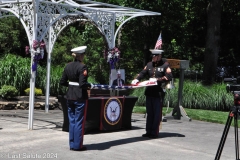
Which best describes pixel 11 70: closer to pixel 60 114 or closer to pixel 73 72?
pixel 60 114

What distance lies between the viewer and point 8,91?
46.3 feet

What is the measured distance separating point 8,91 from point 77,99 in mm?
7020

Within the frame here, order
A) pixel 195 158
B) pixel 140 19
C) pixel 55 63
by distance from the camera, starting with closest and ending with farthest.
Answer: pixel 195 158 < pixel 140 19 < pixel 55 63

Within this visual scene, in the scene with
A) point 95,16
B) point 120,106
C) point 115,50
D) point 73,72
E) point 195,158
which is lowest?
point 195,158

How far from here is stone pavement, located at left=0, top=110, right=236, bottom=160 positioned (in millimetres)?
7477

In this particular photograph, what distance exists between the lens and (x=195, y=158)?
25.1ft

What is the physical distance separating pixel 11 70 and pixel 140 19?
747cm

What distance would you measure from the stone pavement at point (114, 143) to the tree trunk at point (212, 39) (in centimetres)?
927

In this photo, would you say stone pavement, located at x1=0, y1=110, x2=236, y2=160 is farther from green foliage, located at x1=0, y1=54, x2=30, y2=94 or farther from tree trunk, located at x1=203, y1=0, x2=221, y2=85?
tree trunk, located at x1=203, y1=0, x2=221, y2=85

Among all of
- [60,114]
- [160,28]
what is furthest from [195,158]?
[160,28]

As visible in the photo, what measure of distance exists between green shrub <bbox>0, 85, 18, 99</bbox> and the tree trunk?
9.64m

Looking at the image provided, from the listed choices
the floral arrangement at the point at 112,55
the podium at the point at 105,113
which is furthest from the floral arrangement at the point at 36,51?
the floral arrangement at the point at 112,55

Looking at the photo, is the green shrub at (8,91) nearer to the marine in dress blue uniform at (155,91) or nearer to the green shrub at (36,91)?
the green shrub at (36,91)

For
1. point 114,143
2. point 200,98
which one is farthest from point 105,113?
point 200,98
